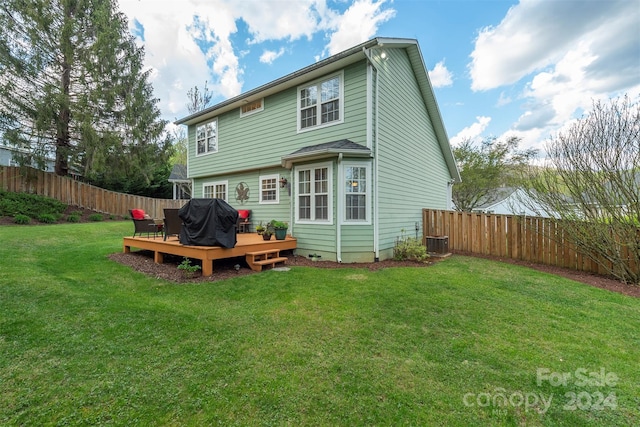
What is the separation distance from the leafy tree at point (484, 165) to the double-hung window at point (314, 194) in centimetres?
1444

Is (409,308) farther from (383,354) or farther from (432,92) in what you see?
(432,92)

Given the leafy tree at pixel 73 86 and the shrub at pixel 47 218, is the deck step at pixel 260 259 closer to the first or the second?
the shrub at pixel 47 218

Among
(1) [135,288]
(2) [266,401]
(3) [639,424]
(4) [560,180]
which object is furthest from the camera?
(4) [560,180]

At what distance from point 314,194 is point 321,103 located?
2.88m

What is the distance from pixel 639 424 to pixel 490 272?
15.4ft

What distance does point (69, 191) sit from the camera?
1543cm

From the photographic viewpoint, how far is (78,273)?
571 centimetres

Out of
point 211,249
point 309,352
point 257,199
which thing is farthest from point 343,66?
point 309,352

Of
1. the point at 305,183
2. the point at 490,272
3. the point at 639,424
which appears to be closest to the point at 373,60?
the point at 305,183

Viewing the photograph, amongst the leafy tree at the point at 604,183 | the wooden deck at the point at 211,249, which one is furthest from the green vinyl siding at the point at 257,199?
the leafy tree at the point at 604,183

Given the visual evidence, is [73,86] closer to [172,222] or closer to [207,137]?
[207,137]

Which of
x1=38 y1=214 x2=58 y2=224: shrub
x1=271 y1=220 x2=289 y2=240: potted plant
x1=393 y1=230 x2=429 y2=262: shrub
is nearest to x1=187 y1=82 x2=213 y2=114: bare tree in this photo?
x1=38 y1=214 x2=58 y2=224: shrub

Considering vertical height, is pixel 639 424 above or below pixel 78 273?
below

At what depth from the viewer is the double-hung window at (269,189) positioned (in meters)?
9.55
